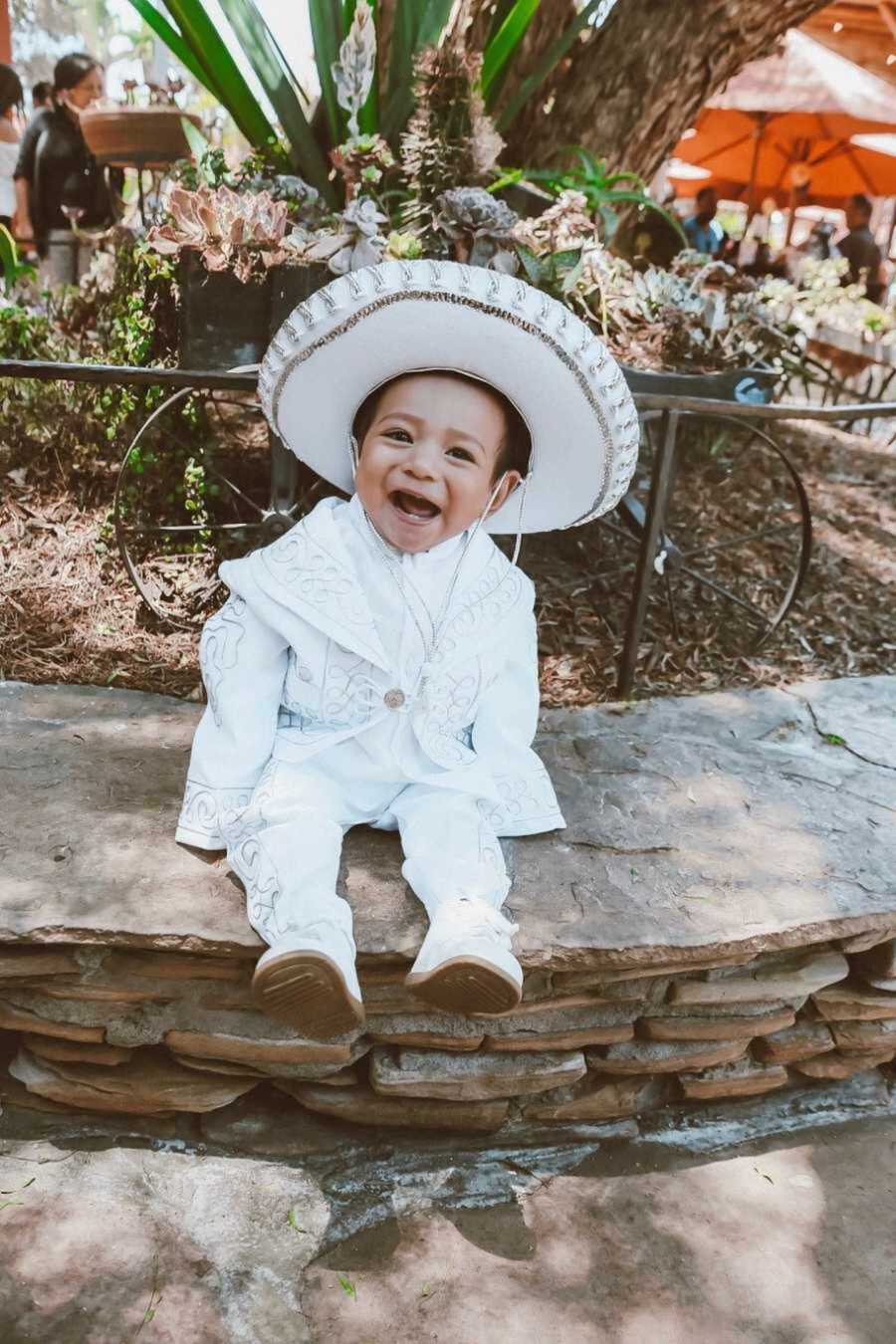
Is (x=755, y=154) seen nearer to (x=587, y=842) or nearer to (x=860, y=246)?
(x=860, y=246)

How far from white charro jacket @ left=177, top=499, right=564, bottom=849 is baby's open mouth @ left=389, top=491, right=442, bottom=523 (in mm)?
144

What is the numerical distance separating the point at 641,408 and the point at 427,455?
117cm

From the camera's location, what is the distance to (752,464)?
4.64 meters

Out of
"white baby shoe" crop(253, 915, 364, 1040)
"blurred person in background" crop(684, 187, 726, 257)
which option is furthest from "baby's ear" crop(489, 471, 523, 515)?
"blurred person in background" crop(684, 187, 726, 257)

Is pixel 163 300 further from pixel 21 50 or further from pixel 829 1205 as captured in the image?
pixel 21 50

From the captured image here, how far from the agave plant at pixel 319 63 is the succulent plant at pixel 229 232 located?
530 mm

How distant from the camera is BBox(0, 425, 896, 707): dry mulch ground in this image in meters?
2.93

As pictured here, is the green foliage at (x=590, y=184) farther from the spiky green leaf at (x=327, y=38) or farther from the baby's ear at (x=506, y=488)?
the baby's ear at (x=506, y=488)

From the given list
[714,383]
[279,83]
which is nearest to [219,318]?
[279,83]

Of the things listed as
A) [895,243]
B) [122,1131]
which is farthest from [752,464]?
[895,243]

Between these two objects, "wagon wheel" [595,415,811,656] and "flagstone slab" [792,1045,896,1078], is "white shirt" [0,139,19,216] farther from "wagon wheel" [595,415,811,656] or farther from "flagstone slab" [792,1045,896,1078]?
"flagstone slab" [792,1045,896,1078]

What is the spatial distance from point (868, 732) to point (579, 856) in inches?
44.4

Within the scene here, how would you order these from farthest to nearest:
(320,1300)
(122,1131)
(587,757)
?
(587,757), (122,1131), (320,1300)

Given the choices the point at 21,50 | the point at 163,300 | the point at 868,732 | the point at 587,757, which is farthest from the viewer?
the point at 21,50
